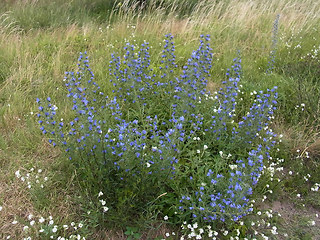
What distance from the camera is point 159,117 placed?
3439mm

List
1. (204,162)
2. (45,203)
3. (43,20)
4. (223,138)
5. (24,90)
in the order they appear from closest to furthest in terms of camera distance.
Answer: (45,203) < (204,162) < (223,138) < (24,90) < (43,20)

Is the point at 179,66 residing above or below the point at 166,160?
below

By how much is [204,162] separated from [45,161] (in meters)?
1.73

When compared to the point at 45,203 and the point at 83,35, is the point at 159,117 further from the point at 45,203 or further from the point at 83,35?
the point at 83,35

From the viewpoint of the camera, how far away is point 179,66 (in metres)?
4.77

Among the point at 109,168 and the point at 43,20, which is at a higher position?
the point at 109,168

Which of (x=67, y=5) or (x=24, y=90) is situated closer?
(x=24, y=90)

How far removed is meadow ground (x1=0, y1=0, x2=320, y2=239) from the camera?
8.29 ft

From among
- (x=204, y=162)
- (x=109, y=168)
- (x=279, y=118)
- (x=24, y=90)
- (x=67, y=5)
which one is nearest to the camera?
(x=109, y=168)

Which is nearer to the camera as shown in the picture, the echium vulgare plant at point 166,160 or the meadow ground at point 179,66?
the echium vulgare plant at point 166,160

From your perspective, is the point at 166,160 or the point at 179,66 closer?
the point at 166,160

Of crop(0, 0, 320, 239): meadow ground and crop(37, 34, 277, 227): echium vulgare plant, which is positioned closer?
crop(37, 34, 277, 227): echium vulgare plant

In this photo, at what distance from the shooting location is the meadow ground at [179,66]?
2527mm

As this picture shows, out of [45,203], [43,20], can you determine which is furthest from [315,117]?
[43,20]
